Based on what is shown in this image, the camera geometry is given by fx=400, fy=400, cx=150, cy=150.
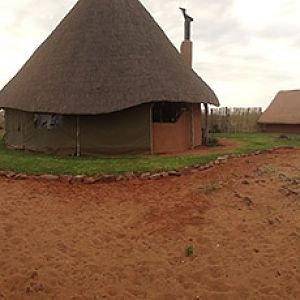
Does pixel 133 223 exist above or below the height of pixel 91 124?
below

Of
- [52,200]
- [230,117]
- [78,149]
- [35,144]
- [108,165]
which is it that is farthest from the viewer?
[230,117]

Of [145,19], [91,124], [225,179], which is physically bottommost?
[225,179]

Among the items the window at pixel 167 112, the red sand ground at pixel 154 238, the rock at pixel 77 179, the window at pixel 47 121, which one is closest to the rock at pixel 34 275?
the red sand ground at pixel 154 238

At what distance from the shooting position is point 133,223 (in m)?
7.95

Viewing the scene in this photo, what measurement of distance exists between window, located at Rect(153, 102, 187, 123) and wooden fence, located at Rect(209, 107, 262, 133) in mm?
10736

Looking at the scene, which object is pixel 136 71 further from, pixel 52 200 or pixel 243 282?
pixel 243 282

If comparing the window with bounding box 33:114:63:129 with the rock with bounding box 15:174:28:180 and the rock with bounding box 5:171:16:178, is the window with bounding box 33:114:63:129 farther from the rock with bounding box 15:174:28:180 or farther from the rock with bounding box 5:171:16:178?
the rock with bounding box 15:174:28:180

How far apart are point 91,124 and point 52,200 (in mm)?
5393

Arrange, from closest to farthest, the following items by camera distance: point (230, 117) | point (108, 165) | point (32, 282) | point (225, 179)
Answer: point (32, 282) → point (225, 179) → point (108, 165) → point (230, 117)

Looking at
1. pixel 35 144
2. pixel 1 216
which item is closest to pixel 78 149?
pixel 35 144

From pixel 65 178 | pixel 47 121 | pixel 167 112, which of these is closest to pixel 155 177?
pixel 65 178

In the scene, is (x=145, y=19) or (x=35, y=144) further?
(x=145, y=19)

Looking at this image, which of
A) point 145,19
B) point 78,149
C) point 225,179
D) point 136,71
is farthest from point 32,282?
point 145,19

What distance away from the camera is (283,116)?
26.8 m
